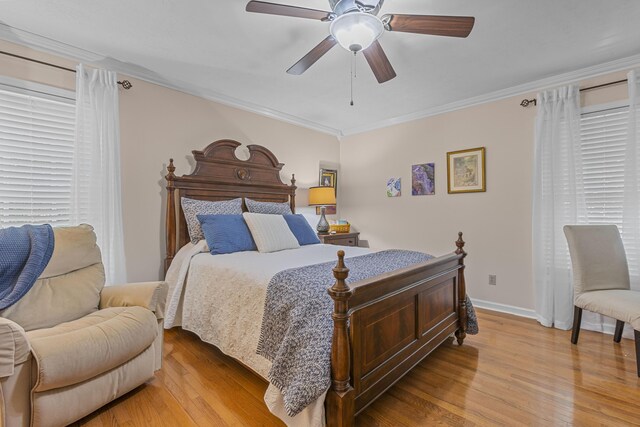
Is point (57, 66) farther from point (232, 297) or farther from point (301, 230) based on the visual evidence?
point (301, 230)

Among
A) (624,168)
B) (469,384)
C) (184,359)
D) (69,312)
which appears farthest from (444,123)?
(69,312)

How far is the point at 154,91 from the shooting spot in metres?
3.02

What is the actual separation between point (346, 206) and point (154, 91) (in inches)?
120

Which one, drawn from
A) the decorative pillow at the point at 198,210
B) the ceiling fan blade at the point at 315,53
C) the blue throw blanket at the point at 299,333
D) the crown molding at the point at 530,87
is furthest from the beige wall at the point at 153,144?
the crown molding at the point at 530,87

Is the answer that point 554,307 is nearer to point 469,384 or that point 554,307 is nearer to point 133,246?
point 469,384

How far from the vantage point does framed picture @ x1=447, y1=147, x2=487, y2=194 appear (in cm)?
353

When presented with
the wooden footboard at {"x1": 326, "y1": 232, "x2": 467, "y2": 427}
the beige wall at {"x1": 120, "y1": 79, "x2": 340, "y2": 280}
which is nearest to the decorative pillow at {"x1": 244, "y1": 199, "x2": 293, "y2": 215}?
the beige wall at {"x1": 120, "y1": 79, "x2": 340, "y2": 280}

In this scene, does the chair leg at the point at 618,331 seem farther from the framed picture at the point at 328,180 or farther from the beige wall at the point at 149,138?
the beige wall at the point at 149,138

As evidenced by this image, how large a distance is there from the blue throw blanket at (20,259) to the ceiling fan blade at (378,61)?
2.42 meters

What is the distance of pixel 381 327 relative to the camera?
5.56 feet

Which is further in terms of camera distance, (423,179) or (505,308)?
(423,179)

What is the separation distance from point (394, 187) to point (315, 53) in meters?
2.64

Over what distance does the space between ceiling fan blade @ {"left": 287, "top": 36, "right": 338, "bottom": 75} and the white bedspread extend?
55.8 inches

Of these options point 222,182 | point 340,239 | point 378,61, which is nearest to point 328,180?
point 340,239
